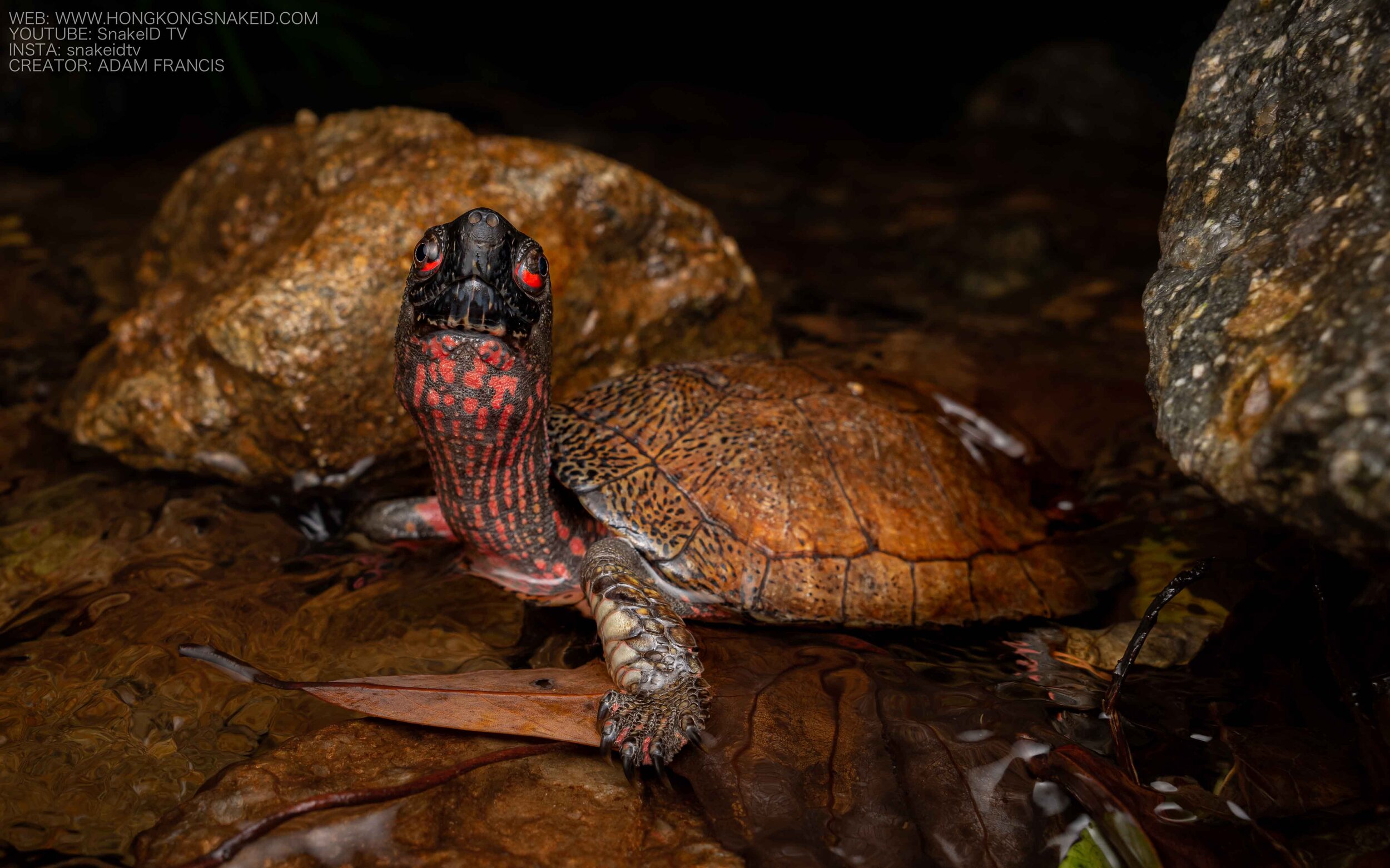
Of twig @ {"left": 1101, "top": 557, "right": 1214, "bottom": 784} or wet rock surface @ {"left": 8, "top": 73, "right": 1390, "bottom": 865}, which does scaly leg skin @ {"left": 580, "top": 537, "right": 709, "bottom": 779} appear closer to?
wet rock surface @ {"left": 8, "top": 73, "right": 1390, "bottom": 865}

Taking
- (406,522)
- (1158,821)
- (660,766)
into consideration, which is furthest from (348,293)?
(1158,821)

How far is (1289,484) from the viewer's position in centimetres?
140

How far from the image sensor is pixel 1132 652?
2.05 meters

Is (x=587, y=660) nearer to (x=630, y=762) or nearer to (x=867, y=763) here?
(x=630, y=762)

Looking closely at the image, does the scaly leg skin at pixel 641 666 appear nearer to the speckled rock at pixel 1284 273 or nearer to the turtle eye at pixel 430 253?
the turtle eye at pixel 430 253

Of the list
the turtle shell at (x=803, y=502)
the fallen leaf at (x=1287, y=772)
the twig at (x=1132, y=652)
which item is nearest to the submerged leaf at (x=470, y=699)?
the turtle shell at (x=803, y=502)

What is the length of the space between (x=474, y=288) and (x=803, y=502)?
111 centimetres

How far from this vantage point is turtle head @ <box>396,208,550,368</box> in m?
2.19

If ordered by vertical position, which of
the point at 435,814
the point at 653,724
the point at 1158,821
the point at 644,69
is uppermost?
the point at 644,69

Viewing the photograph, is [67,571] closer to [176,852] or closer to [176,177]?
[176,852]

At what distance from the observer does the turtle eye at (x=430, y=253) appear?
2.22m

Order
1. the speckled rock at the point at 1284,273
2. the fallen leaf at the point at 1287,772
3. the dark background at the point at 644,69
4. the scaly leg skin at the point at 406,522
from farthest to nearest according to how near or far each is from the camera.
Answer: the dark background at the point at 644,69, the scaly leg skin at the point at 406,522, the fallen leaf at the point at 1287,772, the speckled rock at the point at 1284,273

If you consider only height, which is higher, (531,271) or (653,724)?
(531,271)

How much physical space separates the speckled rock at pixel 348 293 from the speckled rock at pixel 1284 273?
2114 mm
